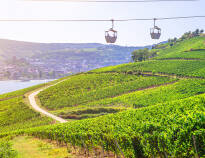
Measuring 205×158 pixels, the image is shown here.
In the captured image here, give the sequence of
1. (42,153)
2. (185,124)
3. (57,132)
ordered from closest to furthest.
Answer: (185,124)
(42,153)
(57,132)

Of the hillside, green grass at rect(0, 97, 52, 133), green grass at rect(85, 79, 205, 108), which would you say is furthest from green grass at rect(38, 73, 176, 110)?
green grass at rect(85, 79, 205, 108)

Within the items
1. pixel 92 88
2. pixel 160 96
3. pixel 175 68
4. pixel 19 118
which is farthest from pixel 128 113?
pixel 175 68

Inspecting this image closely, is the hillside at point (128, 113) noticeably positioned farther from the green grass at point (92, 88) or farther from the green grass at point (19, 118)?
the green grass at point (19, 118)

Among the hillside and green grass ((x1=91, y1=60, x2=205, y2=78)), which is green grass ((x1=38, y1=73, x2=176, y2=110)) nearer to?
the hillside

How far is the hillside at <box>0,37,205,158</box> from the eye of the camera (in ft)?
48.0

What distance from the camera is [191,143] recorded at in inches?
500

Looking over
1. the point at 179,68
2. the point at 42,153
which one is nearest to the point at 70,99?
the point at 179,68

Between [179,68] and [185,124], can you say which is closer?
[185,124]

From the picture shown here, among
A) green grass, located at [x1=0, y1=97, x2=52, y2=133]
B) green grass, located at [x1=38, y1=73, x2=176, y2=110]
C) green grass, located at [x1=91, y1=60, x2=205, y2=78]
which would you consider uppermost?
green grass, located at [x1=91, y1=60, x2=205, y2=78]

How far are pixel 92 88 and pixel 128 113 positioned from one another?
4489 cm

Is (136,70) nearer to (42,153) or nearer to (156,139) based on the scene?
(42,153)

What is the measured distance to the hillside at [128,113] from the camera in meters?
14.6

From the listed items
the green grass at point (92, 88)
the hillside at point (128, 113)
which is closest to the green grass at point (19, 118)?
the hillside at point (128, 113)

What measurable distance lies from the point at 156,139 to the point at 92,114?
38.5m
